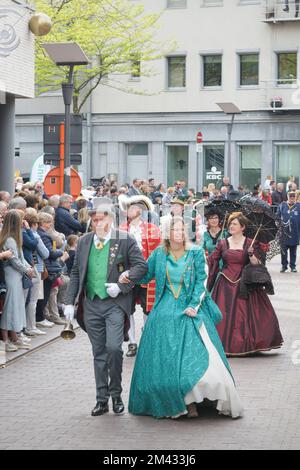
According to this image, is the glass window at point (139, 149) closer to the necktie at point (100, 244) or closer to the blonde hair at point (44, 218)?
the blonde hair at point (44, 218)

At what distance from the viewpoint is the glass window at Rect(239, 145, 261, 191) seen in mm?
49094

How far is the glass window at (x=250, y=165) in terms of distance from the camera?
49.1m

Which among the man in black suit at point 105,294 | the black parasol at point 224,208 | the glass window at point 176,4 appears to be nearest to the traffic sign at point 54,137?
the black parasol at point 224,208

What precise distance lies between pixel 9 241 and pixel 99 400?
4051mm

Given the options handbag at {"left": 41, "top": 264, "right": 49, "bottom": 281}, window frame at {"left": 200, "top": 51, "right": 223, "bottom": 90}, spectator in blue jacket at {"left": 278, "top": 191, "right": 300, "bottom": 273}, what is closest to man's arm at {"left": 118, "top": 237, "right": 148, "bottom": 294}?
handbag at {"left": 41, "top": 264, "right": 49, "bottom": 281}

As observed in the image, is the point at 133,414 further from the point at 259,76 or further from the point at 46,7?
the point at 259,76

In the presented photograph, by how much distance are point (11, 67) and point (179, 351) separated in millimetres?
13213

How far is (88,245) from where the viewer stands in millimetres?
10570

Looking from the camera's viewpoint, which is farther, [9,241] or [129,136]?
[129,136]


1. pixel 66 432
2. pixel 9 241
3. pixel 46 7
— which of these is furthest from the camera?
pixel 46 7

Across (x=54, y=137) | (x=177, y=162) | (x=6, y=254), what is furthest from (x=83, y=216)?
(x=177, y=162)

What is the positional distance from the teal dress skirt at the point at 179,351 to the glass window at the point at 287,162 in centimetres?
3810

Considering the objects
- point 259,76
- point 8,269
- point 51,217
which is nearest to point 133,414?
point 8,269

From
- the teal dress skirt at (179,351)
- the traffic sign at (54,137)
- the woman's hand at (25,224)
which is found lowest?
the teal dress skirt at (179,351)
